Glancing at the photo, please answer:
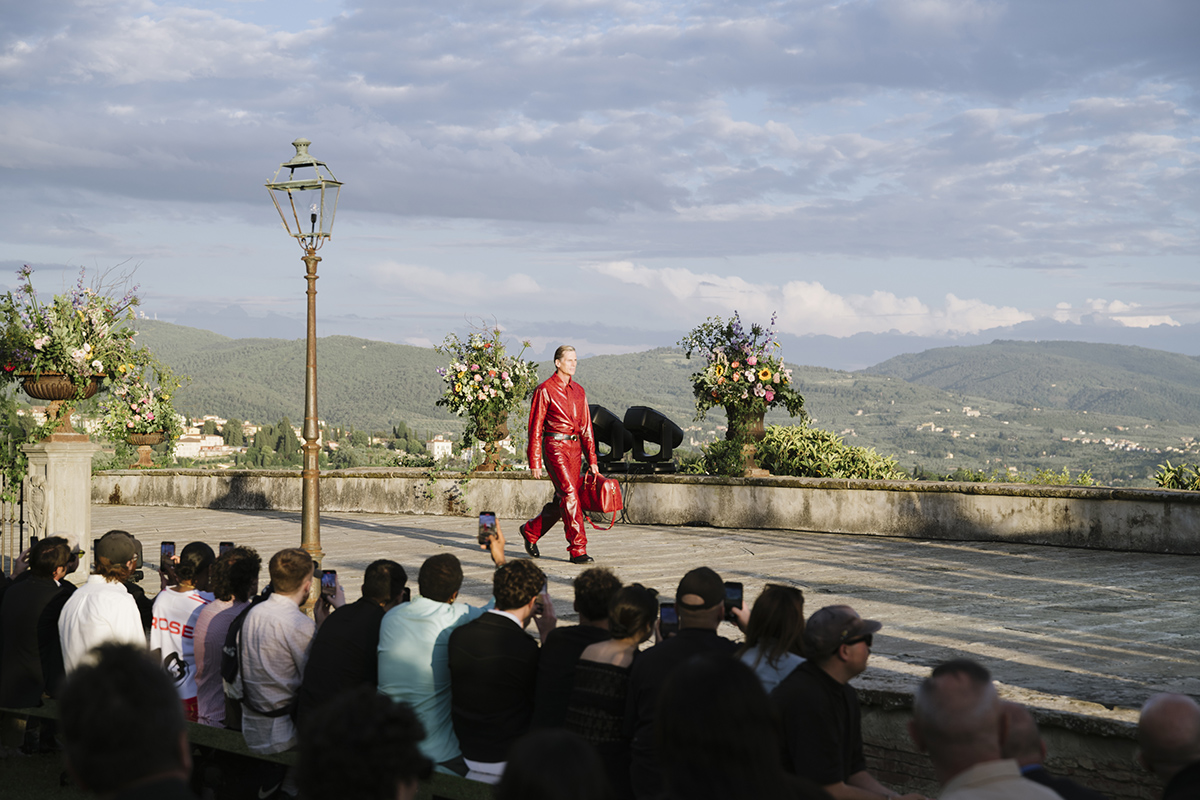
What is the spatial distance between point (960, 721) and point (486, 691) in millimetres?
2363

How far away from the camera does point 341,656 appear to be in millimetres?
4789

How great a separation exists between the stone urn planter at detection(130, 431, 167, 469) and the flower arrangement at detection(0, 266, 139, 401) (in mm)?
10124

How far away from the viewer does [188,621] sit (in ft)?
18.3

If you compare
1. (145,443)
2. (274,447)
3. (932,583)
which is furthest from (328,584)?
(274,447)

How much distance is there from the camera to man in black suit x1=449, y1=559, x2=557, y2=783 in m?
4.45

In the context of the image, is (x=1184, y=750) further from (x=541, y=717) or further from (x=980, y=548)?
(x=980, y=548)

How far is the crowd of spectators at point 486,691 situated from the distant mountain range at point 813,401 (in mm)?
48080

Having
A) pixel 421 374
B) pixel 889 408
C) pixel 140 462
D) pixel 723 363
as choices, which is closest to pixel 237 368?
pixel 421 374

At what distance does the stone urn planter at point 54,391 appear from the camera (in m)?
9.45

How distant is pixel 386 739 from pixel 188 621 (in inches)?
152

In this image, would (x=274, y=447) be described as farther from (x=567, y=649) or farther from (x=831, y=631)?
(x=831, y=631)

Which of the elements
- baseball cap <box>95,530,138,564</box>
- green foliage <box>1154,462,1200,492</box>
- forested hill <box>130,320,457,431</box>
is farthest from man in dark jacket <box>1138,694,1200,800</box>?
forested hill <box>130,320,457,431</box>

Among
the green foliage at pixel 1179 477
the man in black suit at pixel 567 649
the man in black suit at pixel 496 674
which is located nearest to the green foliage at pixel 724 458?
the green foliage at pixel 1179 477

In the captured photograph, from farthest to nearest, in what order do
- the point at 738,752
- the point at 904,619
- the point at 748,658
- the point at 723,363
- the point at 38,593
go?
the point at 723,363 → the point at 904,619 → the point at 38,593 → the point at 748,658 → the point at 738,752
